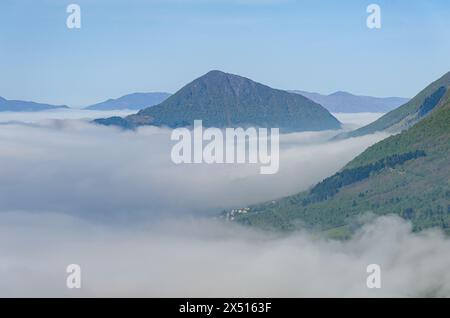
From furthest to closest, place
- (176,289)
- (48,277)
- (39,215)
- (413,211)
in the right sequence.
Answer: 1. (413,211)
2. (39,215)
3. (48,277)
4. (176,289)

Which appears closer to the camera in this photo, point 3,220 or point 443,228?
point 3,220

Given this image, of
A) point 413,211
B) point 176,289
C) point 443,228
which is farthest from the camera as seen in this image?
point 413,211

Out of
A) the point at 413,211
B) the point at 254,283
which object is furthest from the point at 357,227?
the point at 254,283
